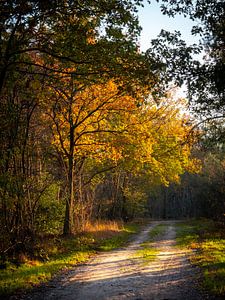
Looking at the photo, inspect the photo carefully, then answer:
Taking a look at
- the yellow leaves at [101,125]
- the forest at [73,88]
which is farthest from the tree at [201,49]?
the yellow leaves at [101,125]

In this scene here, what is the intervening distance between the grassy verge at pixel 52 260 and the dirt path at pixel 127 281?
595 millimetres

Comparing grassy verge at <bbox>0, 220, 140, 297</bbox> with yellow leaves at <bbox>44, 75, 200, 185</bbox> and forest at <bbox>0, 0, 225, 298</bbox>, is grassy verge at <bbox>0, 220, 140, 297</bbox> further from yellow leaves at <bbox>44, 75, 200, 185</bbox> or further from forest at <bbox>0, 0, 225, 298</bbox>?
yellow leaves at <bbox>44, 75, 200, 185</bbox>

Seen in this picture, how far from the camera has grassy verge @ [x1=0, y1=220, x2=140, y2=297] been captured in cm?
938

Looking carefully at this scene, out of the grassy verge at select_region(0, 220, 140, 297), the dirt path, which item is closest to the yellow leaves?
the grassy verge at select_region(0, 220, 140, 297)

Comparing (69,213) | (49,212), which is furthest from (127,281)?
(69,213)

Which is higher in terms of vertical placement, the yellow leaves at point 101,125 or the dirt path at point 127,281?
the yellow leaves at point 101,125

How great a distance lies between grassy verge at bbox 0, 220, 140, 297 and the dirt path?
0.60 m

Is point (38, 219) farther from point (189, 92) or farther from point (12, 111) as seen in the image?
point (189, 92)

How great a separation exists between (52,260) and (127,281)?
431 centimetres

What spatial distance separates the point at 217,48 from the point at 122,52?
3.17m

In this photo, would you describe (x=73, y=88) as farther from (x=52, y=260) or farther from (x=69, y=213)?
(x=52, y=260)

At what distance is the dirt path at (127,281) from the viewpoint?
836 centimetres

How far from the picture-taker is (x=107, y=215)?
3644cm

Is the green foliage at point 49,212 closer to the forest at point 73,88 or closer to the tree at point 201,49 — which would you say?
the forest at point 73,88
